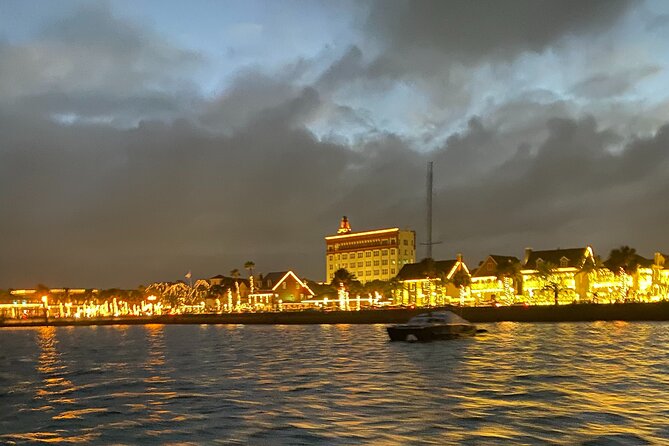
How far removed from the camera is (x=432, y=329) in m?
81.1

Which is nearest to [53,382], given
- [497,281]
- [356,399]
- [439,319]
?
[356,399]

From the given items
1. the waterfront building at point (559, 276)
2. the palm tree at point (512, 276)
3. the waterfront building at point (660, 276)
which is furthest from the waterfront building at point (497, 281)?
the waterfront building at point (660, 276)

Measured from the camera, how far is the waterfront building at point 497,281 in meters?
168

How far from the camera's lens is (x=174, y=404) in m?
33.4

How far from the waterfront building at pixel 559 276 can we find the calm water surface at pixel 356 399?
3913 inches

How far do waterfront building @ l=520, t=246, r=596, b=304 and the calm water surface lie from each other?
326 feet

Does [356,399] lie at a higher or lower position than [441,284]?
lower

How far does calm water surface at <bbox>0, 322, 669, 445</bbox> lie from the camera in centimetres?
2453

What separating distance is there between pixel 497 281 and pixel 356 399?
493 feet

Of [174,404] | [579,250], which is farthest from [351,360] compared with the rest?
[579,250]

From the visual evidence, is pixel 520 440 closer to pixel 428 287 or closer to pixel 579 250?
pixel 579 250

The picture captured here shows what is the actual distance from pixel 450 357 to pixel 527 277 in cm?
11959

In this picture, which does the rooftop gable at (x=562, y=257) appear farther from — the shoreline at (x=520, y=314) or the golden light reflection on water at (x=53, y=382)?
the golden light reflection on water at (x=53, y=382)

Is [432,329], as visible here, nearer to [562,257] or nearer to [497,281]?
[562,257]
